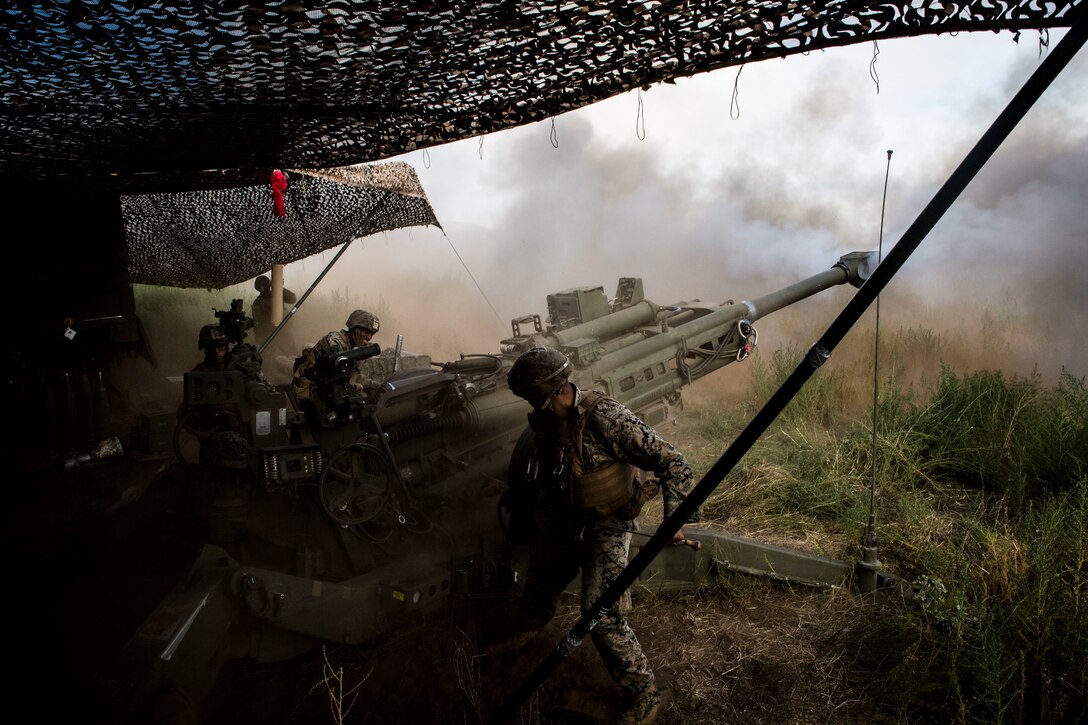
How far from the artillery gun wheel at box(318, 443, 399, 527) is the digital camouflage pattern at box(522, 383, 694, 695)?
128 cm

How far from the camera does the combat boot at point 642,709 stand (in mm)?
3396

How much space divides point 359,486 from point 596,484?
1.75 metres

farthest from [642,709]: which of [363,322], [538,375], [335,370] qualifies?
[363,322]

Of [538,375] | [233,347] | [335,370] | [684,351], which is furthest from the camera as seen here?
[684,351]

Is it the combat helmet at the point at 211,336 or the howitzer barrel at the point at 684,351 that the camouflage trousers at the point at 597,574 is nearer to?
the howitzer barrel at the point at 684,351

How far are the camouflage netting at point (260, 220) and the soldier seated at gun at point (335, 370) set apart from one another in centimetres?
234

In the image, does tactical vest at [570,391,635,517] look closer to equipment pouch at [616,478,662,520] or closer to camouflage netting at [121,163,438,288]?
equipment pouch at [616,478,662,520]

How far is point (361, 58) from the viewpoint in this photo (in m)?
3.20

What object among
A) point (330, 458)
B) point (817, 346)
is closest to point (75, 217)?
point (330, 458)

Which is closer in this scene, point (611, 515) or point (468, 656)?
point (611, 515)

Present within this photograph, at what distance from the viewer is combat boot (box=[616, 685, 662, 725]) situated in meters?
3.40

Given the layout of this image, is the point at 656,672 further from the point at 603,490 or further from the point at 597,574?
the point at 603,490

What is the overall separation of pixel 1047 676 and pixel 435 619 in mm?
3195

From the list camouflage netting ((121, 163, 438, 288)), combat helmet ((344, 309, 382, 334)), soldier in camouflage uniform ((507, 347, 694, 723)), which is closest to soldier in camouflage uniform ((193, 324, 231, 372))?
combat helmet ((344, 309, 382, 334))
